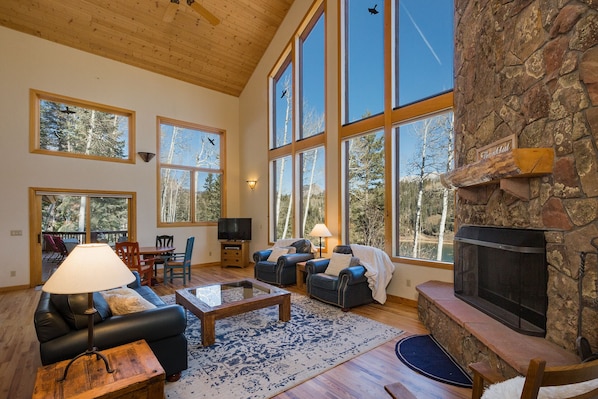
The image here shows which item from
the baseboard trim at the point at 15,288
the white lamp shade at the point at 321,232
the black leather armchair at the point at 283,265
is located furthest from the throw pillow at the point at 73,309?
the baseboard trim at the point at 15,288

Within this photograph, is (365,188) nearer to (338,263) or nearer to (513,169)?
(338,263)

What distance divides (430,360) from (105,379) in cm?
264

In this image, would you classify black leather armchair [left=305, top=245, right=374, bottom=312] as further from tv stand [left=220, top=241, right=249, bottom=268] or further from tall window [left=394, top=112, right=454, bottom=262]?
tv stand [left=220, top=241, right=249, bottom=268]

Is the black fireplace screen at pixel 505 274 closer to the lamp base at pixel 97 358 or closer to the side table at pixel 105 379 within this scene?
the side table at pixel 105 379

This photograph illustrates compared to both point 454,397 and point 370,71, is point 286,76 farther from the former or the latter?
point 454,397

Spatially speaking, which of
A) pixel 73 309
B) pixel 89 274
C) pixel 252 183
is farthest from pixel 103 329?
pixel 252 183

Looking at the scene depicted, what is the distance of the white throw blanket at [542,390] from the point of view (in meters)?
1.35

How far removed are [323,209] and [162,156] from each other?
4337mm

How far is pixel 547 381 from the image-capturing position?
1.06 meters

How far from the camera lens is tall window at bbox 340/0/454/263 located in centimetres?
418

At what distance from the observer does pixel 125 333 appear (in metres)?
2.23

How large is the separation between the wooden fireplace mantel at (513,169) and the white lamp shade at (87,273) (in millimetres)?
2742

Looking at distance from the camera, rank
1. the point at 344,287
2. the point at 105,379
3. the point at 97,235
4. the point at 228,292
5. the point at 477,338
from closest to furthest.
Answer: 1. the point at 105,379
2. the point at 477,338
3. the point at 228,292
4. the point at 344,287
5. the point at 97,235

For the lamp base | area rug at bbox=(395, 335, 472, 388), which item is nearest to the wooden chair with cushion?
area rug at bbox=(395, 335, 472, 388)
